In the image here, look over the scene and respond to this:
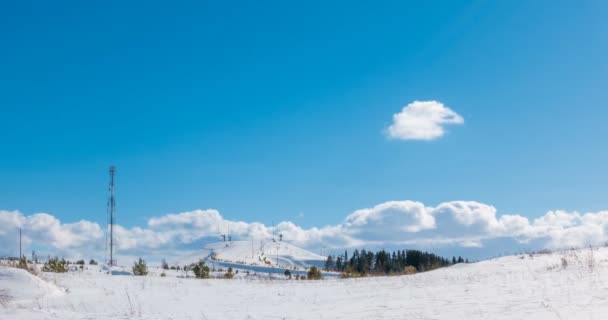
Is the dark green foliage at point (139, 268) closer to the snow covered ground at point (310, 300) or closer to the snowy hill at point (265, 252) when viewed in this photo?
the snow covered ground at point (310, 300)

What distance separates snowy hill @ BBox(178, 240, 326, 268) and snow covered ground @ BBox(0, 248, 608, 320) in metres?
95.1

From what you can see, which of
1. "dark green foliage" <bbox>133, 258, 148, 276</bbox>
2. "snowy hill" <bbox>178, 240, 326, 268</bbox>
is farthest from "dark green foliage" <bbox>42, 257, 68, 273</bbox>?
"snowy hill" <bbox>178, 240, 326, 268</bbox>

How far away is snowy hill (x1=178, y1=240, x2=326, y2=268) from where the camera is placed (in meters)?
121

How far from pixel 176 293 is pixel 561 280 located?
1378cm

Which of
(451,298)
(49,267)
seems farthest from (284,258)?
(451,298)

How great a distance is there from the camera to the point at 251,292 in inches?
832

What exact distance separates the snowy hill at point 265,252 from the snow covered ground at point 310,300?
312 ft

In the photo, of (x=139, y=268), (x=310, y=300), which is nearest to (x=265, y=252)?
(x=139, y=268)

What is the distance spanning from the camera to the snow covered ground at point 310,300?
11016 mm

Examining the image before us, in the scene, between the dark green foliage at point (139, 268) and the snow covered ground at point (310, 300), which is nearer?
the snow covered ground at point (310, 300)

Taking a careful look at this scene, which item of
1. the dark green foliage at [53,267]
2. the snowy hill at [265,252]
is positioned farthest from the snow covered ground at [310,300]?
the snowy hill at [265,252]

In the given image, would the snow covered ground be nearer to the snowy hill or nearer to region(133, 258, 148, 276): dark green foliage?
region(133, 258, 148, 276): dark green foliage

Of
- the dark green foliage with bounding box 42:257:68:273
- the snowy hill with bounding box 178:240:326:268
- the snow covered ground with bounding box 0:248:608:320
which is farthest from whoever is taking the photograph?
the snowy hill with bounding box 178:240:326:268

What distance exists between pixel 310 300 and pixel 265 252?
117081 mm
